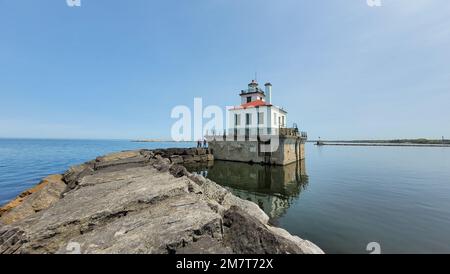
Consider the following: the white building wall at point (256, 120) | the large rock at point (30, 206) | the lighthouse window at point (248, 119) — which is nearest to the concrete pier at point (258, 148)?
the white building wall at point (256, 120)

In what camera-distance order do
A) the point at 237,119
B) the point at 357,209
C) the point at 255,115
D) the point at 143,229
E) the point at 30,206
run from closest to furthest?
the point at 143,229
the point at 30,206
the point at 357,209
the point at 255,115
the point at 237,119

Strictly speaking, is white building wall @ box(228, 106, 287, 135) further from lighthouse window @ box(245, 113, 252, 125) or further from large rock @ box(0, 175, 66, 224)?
large rock @ box(0, 175, 66, 224)

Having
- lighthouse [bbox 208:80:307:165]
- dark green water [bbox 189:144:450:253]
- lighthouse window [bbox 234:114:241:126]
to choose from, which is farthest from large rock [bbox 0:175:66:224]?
lighthouse window [bbox 234:114:241:126]

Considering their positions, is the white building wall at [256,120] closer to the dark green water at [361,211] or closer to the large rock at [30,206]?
the dark green water at [361,211]

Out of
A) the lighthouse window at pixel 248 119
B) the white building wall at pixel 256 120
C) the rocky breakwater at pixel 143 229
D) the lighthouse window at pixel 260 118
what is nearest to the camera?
the rocky breakwater at pixel 143 229

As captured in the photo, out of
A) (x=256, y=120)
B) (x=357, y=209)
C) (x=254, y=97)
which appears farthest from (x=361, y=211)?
(x=254, y=97)

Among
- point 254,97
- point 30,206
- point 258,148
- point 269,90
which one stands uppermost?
point 269,90

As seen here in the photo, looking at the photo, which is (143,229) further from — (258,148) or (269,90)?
(269,90)
